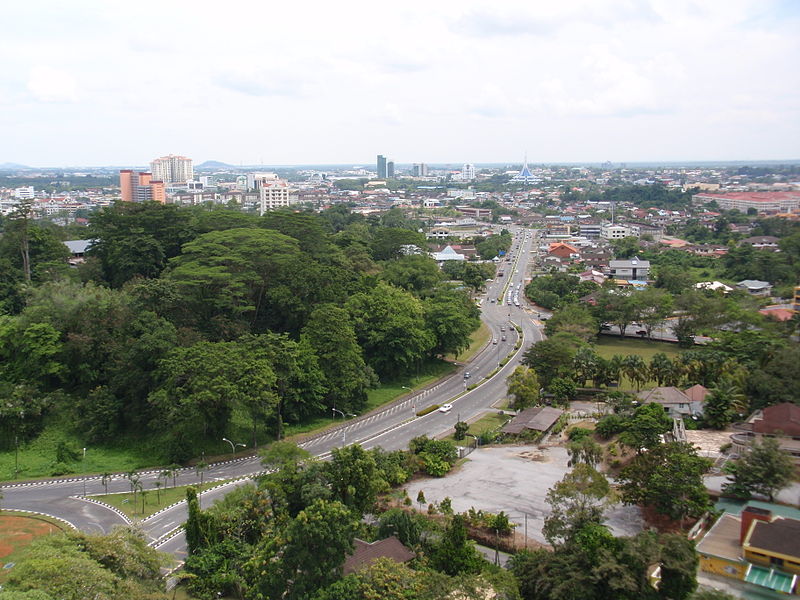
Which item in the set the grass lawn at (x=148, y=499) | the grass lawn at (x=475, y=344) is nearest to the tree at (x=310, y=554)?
the grass lawn at (x=148, y=499)

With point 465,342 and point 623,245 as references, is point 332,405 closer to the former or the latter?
point 465,342

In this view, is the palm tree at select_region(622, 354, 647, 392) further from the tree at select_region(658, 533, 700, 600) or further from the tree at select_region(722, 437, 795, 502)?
the tree at select_region(658, 533, 700, 600)

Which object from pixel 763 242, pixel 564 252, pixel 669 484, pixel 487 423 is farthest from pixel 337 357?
pixel 564 252

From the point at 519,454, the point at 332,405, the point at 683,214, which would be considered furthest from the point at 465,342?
the point at 683,214

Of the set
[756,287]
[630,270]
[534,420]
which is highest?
[630,270]

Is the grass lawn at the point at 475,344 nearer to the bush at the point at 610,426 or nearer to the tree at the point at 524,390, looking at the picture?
the tree at the point at 524,390

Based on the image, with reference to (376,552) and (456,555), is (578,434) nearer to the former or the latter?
(456,555)

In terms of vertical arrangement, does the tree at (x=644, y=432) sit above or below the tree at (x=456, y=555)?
above
